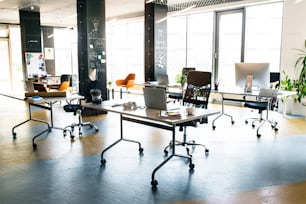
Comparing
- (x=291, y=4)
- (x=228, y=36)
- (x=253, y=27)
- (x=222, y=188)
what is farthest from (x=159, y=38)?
(x=222, y=188)

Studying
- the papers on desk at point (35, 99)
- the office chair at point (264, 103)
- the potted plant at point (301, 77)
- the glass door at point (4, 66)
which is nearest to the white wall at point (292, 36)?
the potted plant at point (301, 77)

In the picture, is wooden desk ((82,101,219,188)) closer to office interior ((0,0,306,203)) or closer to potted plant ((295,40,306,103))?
office interior ((0,0,306,203))

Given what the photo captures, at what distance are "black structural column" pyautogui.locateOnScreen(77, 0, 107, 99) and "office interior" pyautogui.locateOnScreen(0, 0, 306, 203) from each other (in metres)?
0.91

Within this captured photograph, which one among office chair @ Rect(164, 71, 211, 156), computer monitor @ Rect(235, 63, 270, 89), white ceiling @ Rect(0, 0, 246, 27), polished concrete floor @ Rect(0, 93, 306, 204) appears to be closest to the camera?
polished concrete floor @ Rect(0, 93, 306, 204)

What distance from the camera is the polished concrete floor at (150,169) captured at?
118 inches

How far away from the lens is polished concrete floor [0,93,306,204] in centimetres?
300

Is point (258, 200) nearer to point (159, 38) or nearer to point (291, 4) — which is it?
point (291, 4)

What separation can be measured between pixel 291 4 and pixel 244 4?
4.51ft

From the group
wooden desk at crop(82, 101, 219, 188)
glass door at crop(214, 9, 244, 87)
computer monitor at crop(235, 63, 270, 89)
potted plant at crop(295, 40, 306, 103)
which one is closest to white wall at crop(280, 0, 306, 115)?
potted plant at crop(295, 40, 306, 103)

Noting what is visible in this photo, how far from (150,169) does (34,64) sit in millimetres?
8083

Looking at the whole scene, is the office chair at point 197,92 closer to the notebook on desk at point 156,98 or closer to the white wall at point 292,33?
the notebook on desk at point 156,98

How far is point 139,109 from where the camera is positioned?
11.8 feet

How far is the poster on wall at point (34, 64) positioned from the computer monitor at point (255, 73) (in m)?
7.44

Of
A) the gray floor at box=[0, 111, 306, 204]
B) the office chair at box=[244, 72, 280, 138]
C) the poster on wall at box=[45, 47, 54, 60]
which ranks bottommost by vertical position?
the gray floor at box=[0, 111, 306, 204]
